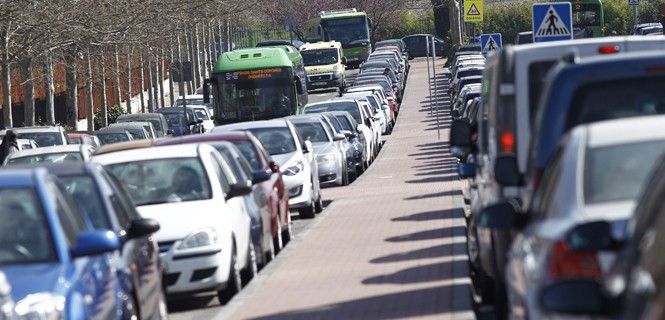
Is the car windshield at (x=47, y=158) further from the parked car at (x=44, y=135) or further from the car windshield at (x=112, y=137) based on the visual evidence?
the car windshield at (x=112, y=137)

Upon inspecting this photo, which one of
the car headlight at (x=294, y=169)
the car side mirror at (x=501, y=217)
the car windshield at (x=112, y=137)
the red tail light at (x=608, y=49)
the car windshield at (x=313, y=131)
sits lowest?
the car windshield at (x=112, y=137)

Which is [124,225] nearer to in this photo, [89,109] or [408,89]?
[89,109]

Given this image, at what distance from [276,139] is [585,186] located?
61.3 ft

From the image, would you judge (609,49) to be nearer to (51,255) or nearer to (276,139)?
(51,255)

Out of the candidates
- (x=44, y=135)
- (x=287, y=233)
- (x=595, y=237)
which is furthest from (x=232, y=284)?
(x=44, y=135)

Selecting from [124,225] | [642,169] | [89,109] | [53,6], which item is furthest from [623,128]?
[89,109]

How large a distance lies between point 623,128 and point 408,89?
7523cm

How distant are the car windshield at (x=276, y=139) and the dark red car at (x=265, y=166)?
374cm

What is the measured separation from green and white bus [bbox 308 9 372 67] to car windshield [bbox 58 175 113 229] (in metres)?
82.4

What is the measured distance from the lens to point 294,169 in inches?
995

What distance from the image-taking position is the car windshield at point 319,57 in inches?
3174

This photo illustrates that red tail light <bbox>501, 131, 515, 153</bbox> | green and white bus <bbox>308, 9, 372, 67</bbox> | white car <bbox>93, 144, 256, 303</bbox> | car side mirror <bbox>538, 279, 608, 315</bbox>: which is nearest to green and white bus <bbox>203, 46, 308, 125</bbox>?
white car <bbox>93, 144, 256, 303</bbox>

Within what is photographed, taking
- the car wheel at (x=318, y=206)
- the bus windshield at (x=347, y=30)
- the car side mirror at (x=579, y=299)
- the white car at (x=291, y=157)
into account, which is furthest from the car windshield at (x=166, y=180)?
the bus windshield at (x=347, y=30)

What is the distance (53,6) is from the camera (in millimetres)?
37344
